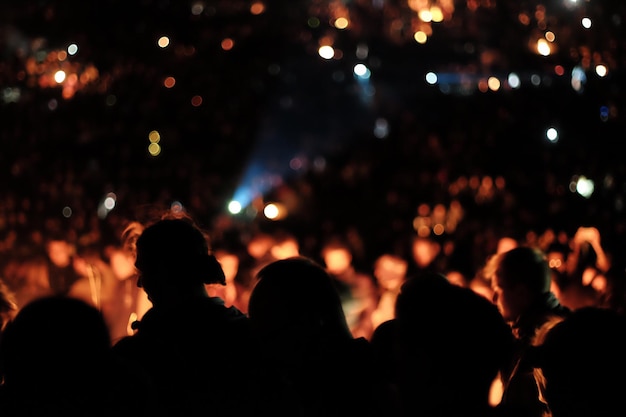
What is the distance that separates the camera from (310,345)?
9.98ft

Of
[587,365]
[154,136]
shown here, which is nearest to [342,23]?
[154,136]

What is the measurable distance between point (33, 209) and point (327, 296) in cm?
1274

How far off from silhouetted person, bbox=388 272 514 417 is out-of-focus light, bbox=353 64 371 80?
15.7m

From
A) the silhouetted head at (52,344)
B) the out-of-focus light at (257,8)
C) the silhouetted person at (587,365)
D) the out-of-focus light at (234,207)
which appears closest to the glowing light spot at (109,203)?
the out-of-focus light at (234,207)

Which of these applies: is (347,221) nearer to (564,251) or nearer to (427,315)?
(564,251)

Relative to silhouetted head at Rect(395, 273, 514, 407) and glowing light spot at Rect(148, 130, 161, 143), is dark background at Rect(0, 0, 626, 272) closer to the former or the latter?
glowing light spot at Rect(148, 130, 161, 143)

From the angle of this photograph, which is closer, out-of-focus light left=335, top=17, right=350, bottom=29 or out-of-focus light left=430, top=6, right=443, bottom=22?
out-of-focus light left=430, top=6, right=443, bottom=22

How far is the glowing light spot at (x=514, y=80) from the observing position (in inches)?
525

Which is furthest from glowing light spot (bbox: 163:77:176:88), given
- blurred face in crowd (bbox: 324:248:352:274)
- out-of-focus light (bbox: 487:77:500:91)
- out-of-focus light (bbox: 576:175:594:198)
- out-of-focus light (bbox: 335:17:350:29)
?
out-of-focus light (bbox: 576:175:594:198)

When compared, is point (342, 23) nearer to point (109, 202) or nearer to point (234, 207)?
point (234, 207)

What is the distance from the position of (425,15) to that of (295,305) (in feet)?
33.5

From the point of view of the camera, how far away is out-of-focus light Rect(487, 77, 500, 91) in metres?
14.7

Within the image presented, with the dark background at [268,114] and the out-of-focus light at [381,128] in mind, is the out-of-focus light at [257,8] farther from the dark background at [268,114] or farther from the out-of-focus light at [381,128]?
the out-of-focus light at [381,128]

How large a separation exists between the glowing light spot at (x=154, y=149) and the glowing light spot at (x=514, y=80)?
7084mm
